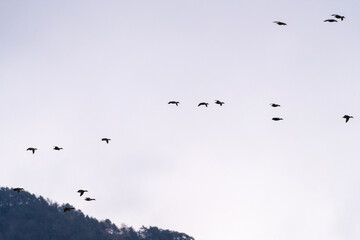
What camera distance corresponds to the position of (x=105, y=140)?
34969mm

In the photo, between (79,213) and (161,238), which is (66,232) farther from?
(161,238)

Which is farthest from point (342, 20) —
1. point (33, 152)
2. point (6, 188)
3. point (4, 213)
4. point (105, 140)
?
point (6, 188)

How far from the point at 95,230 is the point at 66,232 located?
30.7ft

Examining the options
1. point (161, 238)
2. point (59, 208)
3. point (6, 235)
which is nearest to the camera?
point (6, 235)

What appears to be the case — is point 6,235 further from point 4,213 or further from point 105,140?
point 105,140

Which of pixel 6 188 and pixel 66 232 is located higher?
pixel 6 188

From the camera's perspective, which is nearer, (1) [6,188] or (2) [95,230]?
(2) [95,230]

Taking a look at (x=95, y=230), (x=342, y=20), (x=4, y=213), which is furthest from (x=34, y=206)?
(x=342, y=20)

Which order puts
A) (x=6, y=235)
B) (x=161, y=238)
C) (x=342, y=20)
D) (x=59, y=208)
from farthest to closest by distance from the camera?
(x=59, y=208), (x=161, y=238), (x=6, y=235), (x=342, y=20)

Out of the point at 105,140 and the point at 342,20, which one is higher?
the point at 342,20

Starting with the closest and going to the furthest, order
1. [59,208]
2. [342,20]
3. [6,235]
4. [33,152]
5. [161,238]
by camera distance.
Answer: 1. [342,20]
2. [33,152]
3. [6,235]
4. [161,238]
5. [59,208]

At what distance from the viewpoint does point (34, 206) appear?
152625mm

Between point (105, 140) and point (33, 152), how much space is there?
18.1ft

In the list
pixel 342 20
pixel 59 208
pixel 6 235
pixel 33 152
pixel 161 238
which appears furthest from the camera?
pixel 59 208
